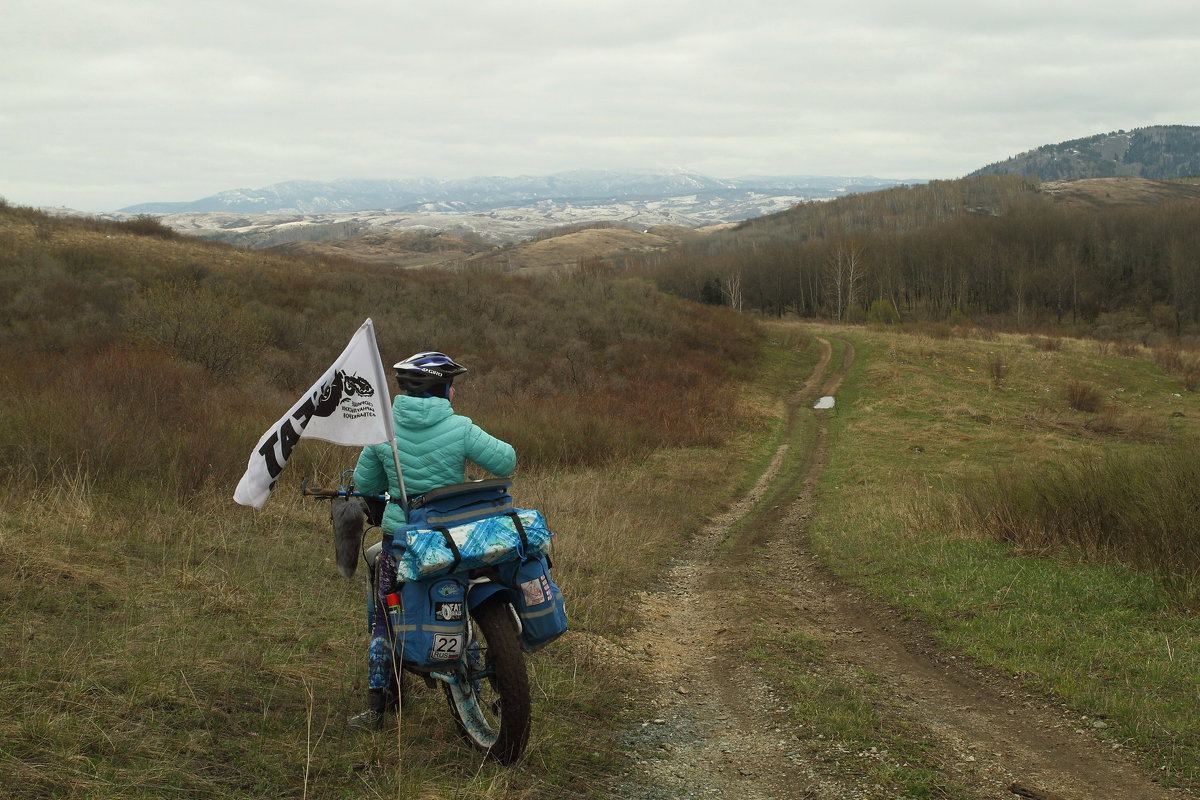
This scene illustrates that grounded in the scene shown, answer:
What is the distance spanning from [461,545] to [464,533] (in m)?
0.07

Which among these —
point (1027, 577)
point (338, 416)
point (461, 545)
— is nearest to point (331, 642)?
point (338, 416)

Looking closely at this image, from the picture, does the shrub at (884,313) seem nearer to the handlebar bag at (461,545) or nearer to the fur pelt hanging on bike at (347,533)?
the fur pelt hanging on bike at (347,533)

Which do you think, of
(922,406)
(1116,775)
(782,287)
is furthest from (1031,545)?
(782,287)

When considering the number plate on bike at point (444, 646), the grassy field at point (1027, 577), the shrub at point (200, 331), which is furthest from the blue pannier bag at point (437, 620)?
the shrub at point (200, 331)

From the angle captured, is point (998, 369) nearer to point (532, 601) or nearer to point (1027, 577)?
point (1027, 577)

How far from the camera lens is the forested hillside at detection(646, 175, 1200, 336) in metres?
99.7

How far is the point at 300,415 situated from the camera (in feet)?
16.8

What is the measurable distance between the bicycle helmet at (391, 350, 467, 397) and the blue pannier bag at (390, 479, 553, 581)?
0.67 meters

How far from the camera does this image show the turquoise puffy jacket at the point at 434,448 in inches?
192

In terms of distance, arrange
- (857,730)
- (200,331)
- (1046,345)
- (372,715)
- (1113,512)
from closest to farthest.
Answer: (372,715), (857,730), (1113,512), (200,331), (1046,345)

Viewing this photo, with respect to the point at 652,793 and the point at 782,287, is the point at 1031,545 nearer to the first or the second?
the point at 652,793

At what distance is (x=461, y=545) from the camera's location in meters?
4.39

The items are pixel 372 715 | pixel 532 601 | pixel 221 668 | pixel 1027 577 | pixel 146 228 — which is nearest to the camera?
pixel 532 601

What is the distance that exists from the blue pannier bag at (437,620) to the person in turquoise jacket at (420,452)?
0.43 metres
